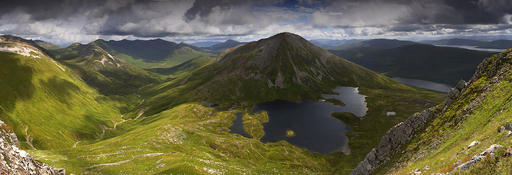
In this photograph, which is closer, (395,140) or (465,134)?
(465,134)

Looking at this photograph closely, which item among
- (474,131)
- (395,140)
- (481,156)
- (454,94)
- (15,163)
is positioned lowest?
(395,140)

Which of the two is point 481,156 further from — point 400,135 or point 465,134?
point 400,135

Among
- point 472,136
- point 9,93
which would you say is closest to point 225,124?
point 472,136

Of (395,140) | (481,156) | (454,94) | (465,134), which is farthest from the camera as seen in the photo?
(395,140)

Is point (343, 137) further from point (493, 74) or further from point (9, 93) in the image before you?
point (9, 93)

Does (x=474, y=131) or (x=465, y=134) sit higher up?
(x=474, y=131)

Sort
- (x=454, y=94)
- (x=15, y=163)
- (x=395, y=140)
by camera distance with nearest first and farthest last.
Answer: (x=15, y=163)
(x=454, y=94)
(x=395, y=140)

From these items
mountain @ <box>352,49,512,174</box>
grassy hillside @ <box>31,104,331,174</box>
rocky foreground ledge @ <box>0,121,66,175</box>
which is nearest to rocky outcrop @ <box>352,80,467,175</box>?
mountain @ <box>352,49,512,174</box>

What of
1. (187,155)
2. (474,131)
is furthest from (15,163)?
(187,155)
